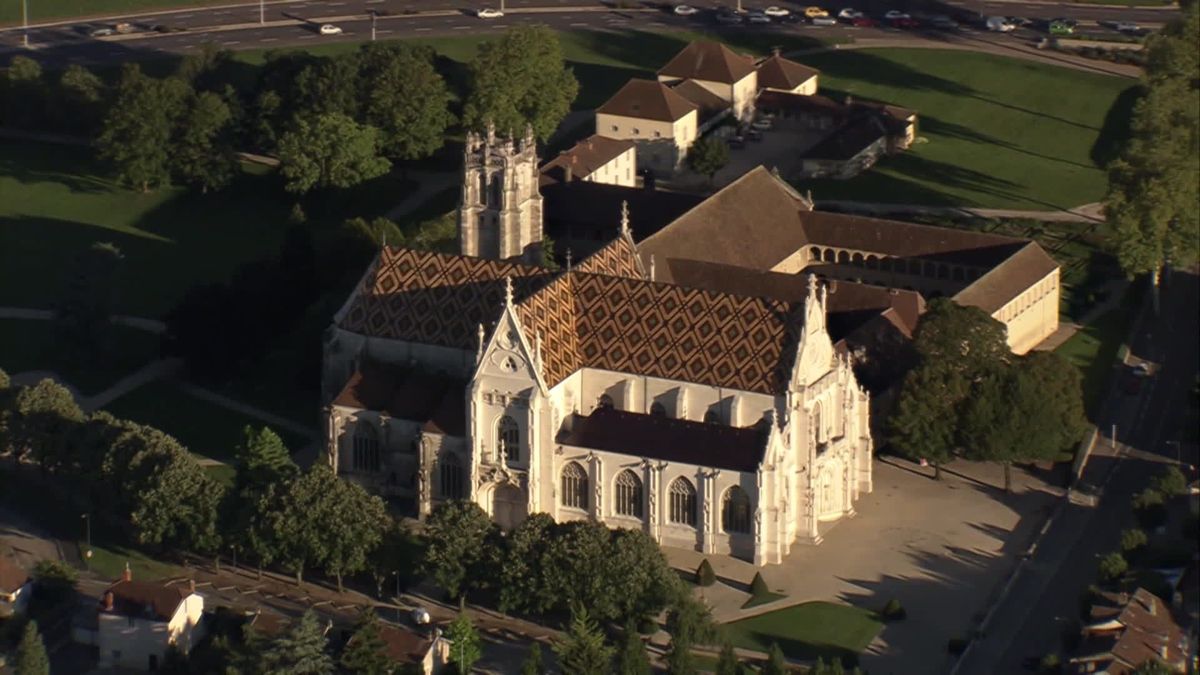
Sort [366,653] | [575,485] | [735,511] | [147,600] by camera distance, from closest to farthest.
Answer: [366,653]
[147,600]
[735,511]
[575,485]

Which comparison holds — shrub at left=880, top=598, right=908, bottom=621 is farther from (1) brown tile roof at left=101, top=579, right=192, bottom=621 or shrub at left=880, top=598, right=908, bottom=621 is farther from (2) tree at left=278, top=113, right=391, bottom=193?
(2) tree at left=278, top=113, right=391, bottom=193

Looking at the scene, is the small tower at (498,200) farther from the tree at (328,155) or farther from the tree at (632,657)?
the tree at (328,155)

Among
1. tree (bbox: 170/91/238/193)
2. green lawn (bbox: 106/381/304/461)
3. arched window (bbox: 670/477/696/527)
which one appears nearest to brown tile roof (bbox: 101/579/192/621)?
green lawn (bbox: 106/381/304/461)

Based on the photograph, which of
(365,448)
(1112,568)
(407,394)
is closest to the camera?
(1112,568)

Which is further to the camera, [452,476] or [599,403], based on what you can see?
[599,403]

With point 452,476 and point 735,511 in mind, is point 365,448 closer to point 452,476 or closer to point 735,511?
point 452,476

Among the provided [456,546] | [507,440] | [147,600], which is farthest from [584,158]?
[147,600]

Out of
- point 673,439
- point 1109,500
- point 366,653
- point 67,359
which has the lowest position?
point 67,359
